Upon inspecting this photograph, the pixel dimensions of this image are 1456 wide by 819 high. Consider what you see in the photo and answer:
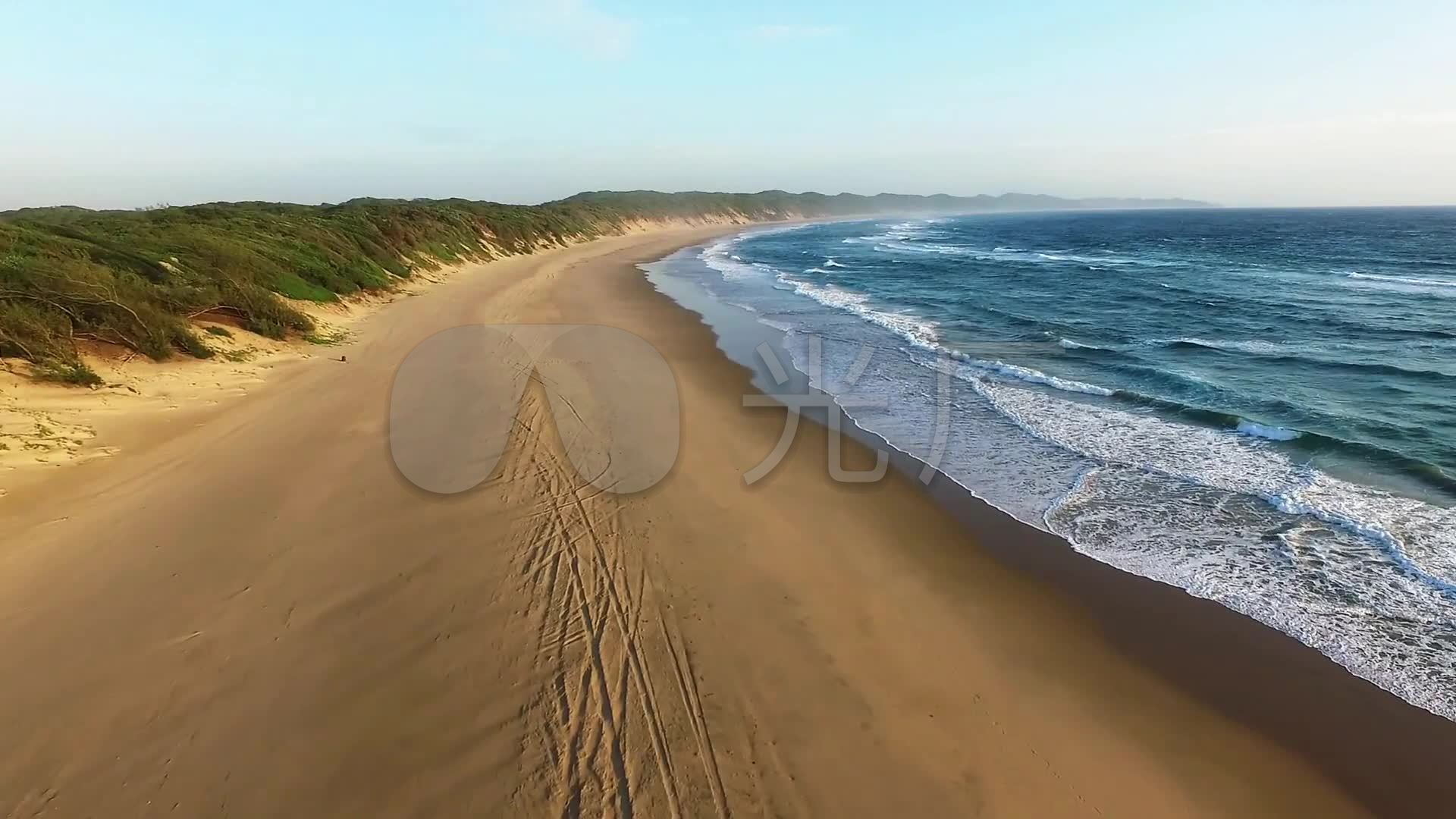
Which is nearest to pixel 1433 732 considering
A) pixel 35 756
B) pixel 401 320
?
pixel 35 756

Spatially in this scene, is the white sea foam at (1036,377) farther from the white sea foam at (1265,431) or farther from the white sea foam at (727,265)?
the white sea foam at (727,265)

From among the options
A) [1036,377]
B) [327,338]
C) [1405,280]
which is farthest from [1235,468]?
[1405,280]

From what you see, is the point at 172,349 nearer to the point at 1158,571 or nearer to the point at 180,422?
the point at 180,422

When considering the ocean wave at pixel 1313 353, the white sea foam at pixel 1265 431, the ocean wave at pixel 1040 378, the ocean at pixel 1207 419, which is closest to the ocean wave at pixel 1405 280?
the ocean at pixel 1207 419

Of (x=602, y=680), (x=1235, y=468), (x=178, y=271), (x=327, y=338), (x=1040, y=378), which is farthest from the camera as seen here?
(x=327, y=338)

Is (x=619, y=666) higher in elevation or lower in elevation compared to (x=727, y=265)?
lower

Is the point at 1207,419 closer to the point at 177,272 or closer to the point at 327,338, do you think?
the point at 327,338

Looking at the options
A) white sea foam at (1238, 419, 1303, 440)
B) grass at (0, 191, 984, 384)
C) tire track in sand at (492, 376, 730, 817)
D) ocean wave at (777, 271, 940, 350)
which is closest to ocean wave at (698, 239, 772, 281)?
ocean wave at (777, 271, 940, 350)
